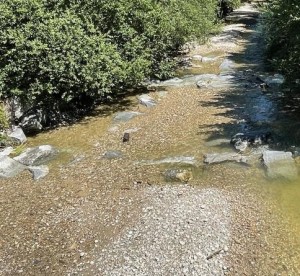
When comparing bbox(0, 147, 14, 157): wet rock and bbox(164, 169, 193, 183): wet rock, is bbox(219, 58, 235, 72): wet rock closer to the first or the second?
bbox(164, 169, 193, 183): wet rock

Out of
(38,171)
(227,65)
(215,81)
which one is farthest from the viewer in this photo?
(227,65)

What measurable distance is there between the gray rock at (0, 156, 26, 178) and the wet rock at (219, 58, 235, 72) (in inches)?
567

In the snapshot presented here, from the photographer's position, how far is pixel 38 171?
1379cm

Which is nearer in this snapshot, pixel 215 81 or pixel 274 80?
pixel 274 80

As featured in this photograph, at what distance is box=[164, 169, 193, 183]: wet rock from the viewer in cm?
1236

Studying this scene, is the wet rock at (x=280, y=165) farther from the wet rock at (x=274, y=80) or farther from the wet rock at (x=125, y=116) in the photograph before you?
the wet rock at (x=274, y=80)

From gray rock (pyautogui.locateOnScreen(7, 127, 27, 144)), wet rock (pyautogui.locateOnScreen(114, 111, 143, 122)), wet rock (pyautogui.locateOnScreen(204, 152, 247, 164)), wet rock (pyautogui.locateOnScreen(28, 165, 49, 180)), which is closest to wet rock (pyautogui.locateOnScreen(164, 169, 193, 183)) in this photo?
wet rock (pyautogui.locateOnScreen(204, 152, 247, 164))

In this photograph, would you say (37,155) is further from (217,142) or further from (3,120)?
(217,142)

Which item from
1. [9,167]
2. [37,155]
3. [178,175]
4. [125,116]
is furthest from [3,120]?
[178,175]

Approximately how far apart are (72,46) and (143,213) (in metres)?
8.21

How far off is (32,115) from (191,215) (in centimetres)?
966

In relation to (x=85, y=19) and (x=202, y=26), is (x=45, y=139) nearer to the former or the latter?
(x=85, y=19)

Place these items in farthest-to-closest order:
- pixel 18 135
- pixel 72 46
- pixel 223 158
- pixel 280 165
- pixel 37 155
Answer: pixel 18 135 < pixel 72 46 < pixel 37 155 < pixel 223 158 < pixel 280 165

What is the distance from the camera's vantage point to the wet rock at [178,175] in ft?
40.5
